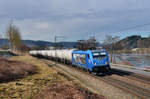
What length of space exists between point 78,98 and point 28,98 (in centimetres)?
329

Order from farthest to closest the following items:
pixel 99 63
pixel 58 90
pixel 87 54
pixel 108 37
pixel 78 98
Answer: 1. pixel 108 37
2. pixel 87 54
3. pixel 99 63
4. pixel 58 90
5. pixel 78 98

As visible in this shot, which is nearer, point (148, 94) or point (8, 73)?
point (148, 94)

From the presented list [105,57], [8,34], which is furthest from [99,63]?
[8,34]

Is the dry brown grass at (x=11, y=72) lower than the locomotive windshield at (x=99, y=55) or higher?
lower

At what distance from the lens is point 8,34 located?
2776 inches

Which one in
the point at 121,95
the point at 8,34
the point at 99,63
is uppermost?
the point at 8,34

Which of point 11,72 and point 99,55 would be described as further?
point 99,55

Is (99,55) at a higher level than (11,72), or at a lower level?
higher

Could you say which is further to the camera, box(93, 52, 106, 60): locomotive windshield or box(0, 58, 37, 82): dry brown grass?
box(93, 52, 106, 60): locomotive windshield

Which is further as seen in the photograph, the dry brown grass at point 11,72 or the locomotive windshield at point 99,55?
the locomotive windshield at point 99,55

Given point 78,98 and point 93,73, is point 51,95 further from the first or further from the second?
point 93,73

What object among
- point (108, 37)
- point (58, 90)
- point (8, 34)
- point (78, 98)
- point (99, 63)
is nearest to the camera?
point (78, 98)

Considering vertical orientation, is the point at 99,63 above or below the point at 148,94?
above

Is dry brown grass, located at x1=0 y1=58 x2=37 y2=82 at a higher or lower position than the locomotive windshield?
lower
